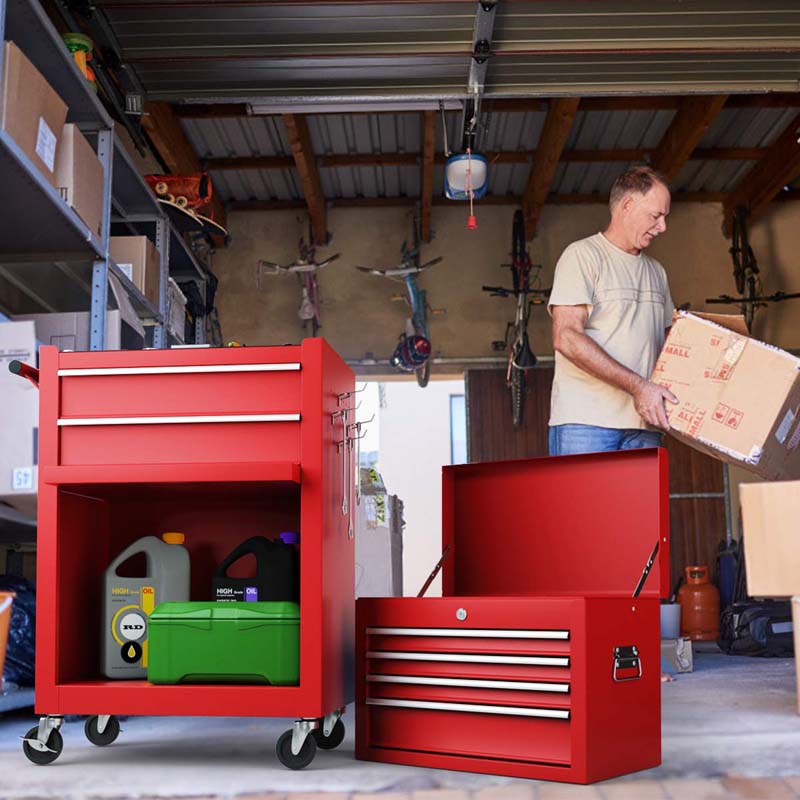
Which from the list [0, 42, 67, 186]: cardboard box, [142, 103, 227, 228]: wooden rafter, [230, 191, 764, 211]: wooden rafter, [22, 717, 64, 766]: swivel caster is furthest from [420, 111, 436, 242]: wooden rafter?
[22, 717, 64, 766]: swivel caster

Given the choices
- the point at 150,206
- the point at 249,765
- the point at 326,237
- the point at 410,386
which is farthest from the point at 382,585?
the point at 410,386

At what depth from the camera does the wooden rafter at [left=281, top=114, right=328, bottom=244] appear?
7.34 metres

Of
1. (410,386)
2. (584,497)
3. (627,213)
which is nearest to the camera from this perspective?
(584,497)

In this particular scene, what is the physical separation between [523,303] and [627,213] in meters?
4.63

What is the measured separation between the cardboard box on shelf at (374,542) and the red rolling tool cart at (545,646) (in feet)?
6.36

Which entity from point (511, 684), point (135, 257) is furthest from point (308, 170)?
point (511, 684)

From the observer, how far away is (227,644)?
2.45 meters

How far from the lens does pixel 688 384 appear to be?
3.56 meters

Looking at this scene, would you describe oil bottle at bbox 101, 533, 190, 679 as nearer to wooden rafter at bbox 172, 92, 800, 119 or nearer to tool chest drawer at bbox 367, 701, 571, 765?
tool chest drawer at bbox 367, 701, 571, 765

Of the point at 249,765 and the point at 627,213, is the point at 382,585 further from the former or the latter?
the point at 249,765

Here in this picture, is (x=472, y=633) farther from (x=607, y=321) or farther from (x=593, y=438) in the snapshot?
(x=607, y=321)

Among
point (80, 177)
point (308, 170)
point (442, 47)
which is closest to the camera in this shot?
point (80, 177)

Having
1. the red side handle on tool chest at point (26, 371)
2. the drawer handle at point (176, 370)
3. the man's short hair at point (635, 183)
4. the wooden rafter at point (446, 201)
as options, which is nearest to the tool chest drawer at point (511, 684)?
the drawer handle at point (176, 370)

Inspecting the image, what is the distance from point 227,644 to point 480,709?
1.87 ft
